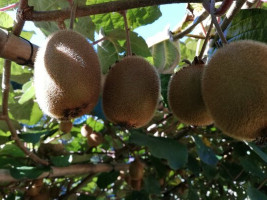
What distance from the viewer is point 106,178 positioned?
1.54 m

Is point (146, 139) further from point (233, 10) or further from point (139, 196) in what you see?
point (139, 196)

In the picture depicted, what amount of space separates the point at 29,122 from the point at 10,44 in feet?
2.89

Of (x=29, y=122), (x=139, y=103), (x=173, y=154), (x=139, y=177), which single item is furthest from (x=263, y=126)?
(x=29, y=122)

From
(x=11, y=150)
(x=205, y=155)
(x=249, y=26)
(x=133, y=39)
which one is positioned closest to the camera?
(x=249, y=26)

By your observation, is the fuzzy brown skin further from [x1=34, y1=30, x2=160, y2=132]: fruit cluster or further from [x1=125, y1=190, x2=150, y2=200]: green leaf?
[x1=125, y1=190, x2=150, y2=200]: green leaf

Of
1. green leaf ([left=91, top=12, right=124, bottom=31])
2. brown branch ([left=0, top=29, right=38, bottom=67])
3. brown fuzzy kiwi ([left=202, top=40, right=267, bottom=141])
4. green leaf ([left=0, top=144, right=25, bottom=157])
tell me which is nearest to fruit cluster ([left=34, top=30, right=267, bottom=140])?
brown fuzzy kiwi ([left=202, top=40, right=267, bottom=141])

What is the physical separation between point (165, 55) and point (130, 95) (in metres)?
0.60

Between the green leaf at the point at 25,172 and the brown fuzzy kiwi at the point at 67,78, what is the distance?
0.48 meters

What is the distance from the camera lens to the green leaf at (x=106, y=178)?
1.53 meters

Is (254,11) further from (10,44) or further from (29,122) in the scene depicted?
(29,122)

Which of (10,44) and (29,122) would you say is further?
(29,122)

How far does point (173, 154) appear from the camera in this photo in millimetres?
947

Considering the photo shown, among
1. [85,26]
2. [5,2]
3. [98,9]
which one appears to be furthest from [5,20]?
[98,9]

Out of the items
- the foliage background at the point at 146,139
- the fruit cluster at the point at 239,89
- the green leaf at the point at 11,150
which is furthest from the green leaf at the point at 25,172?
the fruit cluster at the point at 239,89
